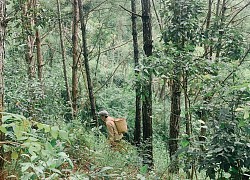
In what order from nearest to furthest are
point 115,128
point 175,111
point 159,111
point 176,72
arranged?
point 176,72
point 159,111
point 175,111
point 115,128

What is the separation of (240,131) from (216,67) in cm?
197

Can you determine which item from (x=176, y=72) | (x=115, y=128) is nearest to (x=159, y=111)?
(x=176, y=72)

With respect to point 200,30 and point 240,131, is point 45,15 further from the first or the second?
point 240,131

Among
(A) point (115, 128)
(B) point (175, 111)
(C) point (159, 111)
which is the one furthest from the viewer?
(A) point (115, 128)

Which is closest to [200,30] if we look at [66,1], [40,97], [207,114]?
[207,114]

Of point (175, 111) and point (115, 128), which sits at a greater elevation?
A: point (175, 111)

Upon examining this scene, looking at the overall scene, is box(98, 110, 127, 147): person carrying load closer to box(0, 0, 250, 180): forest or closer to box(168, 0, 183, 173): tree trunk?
box(0, 0, 250, 180): forest

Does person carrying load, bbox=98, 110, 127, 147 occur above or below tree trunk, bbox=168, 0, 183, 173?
below

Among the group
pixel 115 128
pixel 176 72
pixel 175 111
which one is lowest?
pixel 115 128

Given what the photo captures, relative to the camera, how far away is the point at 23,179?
2.05 metres

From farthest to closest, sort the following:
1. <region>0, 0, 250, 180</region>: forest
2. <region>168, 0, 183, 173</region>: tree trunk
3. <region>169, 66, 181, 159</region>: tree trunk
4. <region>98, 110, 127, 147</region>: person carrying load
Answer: <region>98, 110, 127, 147</region>: person carrying load < <region>169, 66, 181, 159</region>: tree trunk < <region>168, 0, 183, 173</region>: tree trunk < <region>0, 0, 250, 180</region>: forest

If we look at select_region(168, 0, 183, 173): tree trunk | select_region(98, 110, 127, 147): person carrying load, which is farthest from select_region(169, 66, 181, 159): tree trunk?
select_region(98, 110, 127, 147): person carrying load

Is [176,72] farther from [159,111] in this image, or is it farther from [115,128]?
[115,128]

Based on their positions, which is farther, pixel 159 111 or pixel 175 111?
pixel 175 111
